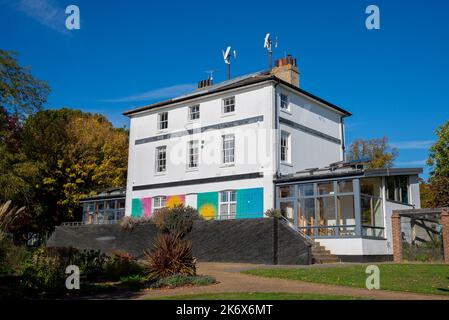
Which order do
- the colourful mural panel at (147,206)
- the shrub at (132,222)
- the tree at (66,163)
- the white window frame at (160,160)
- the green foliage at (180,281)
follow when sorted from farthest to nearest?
the tree at (66,163) → the white window frame at (160,160) → the colourful mural panel at (147,206) → the shrub at (132,222) → the green foliage at (180,281)

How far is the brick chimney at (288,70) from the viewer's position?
29312 mm

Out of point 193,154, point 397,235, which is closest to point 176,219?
point 193,154

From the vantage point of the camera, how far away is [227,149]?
27.0 m

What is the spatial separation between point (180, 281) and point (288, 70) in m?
19.3

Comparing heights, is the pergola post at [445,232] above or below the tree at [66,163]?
below

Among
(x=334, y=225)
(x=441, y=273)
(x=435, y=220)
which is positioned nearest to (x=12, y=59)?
(x=334, y=225)

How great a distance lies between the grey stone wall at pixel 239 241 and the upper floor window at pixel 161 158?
4653mm

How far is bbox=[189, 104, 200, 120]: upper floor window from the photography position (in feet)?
95.6

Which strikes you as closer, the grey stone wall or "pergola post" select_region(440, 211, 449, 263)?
"pergola post" select_region(440, 211, 449, 263)

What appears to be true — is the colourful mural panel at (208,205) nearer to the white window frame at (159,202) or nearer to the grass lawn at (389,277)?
the white window frame at (159,202)

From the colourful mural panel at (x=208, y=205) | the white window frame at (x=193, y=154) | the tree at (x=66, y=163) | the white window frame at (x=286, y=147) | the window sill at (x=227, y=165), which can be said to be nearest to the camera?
the white window frame at (x=286, y=147)

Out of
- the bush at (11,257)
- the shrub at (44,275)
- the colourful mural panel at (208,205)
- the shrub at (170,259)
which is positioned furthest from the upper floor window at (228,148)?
the shrub at (44,275)

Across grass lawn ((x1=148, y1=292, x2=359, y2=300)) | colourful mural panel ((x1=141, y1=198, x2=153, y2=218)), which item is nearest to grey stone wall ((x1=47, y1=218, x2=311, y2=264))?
colourful mural panel ((x1=141, y1=198, x2=153, y2=218))

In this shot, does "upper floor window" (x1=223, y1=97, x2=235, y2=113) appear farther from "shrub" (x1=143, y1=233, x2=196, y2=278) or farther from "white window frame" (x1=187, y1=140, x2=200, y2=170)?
"shrub" (x1=143, y1=233, x2=196, y2=278)
